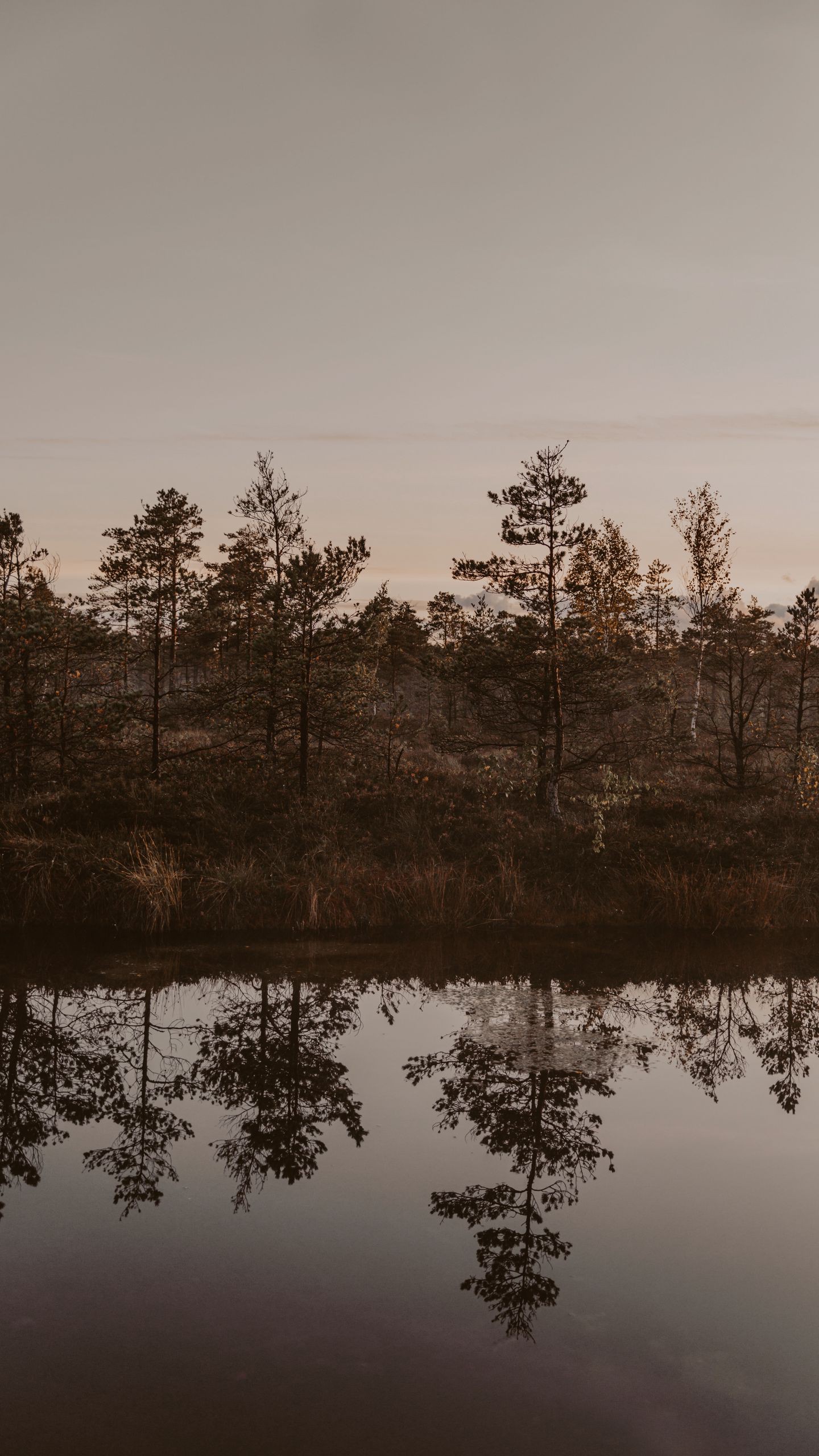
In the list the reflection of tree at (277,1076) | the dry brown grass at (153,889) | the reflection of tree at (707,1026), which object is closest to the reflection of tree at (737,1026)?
the reflection of tree at (707,1026)

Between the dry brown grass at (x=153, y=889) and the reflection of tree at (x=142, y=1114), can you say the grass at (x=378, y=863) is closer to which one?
the dry brown grass at (x=153, y=889)

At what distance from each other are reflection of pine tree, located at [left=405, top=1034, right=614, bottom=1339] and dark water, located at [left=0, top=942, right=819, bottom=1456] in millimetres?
34

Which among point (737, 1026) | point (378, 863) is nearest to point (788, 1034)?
point (737, 1026)

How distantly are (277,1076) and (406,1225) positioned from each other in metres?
3.51

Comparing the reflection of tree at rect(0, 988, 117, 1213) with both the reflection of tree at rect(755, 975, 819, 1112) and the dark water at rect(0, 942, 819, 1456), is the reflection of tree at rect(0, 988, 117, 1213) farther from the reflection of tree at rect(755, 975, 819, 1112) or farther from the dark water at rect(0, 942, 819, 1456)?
the reflection of tree at rect(755, 975, 819, 1112)

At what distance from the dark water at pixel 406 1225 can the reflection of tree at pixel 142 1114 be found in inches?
1.4

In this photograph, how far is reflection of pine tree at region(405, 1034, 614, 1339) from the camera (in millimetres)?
6781

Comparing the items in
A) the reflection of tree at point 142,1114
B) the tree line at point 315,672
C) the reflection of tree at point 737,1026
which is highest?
the tree line at point 315,672

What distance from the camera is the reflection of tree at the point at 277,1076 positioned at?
28.5 ft

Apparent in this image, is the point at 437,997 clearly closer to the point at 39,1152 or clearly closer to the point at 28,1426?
the point at 39,1152

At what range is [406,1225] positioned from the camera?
7496 mm

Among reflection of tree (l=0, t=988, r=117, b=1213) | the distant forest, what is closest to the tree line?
the distant forest

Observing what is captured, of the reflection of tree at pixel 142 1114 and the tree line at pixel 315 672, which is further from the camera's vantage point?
the tree line at pixel 315 672

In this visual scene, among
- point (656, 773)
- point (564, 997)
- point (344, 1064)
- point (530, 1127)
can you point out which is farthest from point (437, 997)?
point (656, 773)
